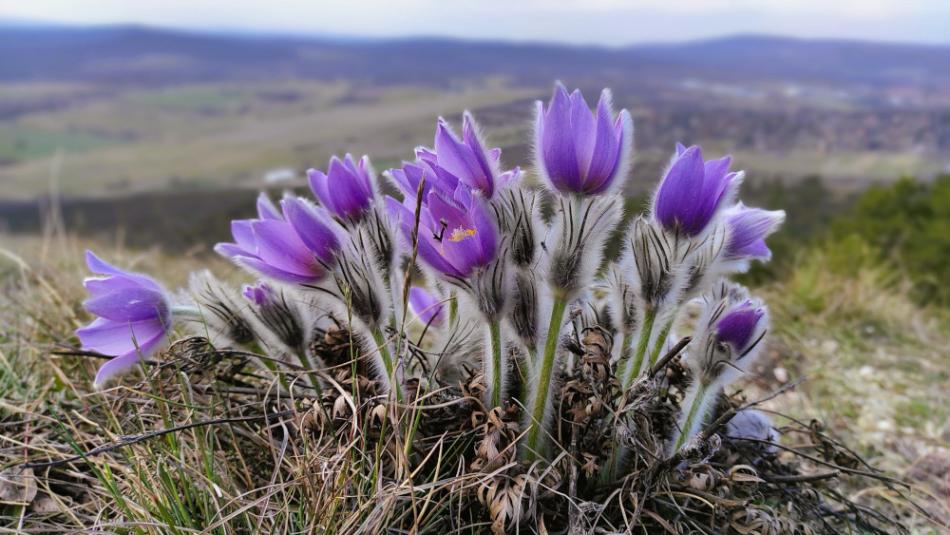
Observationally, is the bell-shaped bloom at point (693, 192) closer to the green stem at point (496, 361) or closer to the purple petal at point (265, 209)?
the green stem at point (496, 361)

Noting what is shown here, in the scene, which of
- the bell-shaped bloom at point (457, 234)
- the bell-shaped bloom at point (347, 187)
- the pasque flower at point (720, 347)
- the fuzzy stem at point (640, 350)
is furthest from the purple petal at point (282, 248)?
the pasque flower at point (720, 347)

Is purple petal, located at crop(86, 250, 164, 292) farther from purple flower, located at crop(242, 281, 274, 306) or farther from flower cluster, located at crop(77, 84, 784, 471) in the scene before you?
purple flower, located at crop(242, 281, 274, 306)

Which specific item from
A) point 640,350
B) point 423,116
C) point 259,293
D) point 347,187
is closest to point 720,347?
point 640,350

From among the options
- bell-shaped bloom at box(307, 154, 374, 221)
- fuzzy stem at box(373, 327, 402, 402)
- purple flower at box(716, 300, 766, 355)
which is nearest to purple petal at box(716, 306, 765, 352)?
purple flower at box(716, 300, 766, 355)

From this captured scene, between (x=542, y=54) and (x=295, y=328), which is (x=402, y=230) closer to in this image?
(x=295, y=328)

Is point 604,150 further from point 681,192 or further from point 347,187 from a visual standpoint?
point 347,187

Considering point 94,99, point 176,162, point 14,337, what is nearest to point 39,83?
point 94,99
